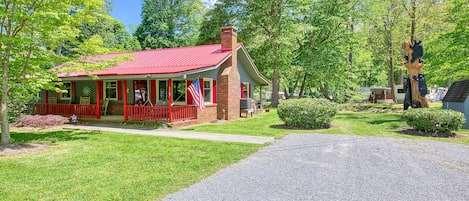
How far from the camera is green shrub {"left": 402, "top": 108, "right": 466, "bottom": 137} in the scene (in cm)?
983

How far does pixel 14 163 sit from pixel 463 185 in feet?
29.0

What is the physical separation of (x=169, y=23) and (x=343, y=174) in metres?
38.1

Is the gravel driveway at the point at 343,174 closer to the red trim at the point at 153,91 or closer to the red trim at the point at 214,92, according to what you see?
the red trim at the point at 214,92

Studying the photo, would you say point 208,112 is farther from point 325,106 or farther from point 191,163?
point 191,163

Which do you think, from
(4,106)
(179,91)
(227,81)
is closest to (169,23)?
(179,91)

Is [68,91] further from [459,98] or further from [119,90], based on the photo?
[459,98]

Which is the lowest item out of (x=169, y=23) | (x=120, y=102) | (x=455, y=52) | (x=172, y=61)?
(x=120, y=102)

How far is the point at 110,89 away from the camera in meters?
16.3

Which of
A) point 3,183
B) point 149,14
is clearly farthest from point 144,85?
point 149,14

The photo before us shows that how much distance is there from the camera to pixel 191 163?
6328mm

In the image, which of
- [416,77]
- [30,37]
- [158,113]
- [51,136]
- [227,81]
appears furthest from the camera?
[227,81]

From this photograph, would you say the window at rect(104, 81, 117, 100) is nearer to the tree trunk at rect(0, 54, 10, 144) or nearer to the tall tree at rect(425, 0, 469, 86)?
the tree trunk at rect(0, 54, 10, 144)

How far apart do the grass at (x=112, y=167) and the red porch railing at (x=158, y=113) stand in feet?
9.88

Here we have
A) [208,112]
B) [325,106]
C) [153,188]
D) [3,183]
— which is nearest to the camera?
[153,188]
